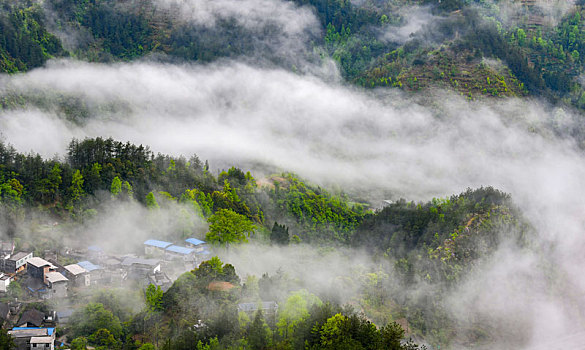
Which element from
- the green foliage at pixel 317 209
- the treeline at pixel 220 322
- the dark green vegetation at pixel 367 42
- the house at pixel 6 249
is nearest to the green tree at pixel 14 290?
the house at pixel 6 249

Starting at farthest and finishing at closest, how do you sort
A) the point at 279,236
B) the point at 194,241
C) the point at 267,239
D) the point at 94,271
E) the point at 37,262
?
1. the point at 267,239
2. the point at 279,236
3. the point at 194,241
4. the point at 94,271
5. the point at 37,262

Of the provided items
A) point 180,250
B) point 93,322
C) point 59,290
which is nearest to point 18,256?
point 59,290

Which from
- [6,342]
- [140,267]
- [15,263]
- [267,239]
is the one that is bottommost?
[267,239]

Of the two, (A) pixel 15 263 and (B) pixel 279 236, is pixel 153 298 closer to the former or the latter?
(A) pixel 15 263

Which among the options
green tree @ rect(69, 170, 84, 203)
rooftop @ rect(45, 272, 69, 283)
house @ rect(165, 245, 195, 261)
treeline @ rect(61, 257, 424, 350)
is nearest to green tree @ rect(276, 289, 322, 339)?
treeline @ rect(61, 257, 424, 350)

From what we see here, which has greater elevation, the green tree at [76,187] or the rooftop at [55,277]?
the green tree at [76,187]

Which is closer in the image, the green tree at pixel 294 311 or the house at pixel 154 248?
the green tree at pixel 294 311

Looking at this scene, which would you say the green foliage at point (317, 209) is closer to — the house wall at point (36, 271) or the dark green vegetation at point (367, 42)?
the dark green vegetation at point (367, 42)
